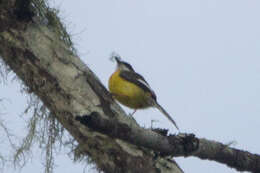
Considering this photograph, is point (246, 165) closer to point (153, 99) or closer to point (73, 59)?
point (73, 59)

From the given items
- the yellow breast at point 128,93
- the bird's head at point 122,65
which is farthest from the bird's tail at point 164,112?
the bird's head at point 122,65

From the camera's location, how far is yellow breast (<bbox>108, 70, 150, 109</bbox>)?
14.3 ft

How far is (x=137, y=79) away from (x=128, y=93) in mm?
224

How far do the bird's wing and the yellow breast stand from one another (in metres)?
0.03

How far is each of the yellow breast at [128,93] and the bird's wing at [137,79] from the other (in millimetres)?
33

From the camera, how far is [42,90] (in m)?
2.75

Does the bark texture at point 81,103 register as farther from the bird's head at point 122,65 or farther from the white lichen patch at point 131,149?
the bird's head at point 122,65

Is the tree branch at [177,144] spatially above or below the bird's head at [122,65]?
below

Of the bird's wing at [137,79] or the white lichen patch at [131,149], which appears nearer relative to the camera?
the white lichen patch at [131,149]

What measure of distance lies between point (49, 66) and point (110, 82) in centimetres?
174

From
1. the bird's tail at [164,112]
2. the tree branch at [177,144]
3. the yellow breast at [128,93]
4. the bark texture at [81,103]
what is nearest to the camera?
the tree branch at [177,144]

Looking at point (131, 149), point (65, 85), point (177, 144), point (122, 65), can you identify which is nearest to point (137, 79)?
point (122, 65)

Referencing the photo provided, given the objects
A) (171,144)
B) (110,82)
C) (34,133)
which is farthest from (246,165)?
(110,82)

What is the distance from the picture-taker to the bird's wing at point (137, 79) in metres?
4.44
